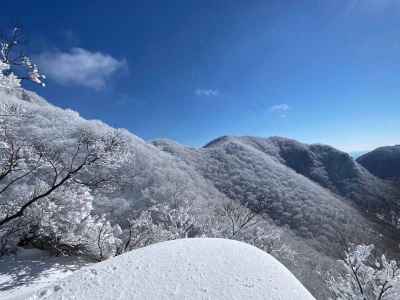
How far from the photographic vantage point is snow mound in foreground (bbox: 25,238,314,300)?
12.5 ft

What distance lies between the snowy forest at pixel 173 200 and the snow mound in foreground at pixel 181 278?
448 cm

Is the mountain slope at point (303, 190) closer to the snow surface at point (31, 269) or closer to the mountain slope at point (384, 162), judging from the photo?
the snow surface at point (31, 269)

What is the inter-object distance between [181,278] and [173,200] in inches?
1147

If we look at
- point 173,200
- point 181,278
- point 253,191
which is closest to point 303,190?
point 253,191

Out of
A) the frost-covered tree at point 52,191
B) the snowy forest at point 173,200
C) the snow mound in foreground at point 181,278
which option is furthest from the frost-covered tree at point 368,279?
the frost-covered tree at point 52,191

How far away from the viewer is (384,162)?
473 feet

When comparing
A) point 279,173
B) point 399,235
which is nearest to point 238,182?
point 279,173

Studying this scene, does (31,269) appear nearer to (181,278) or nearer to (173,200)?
(181,278)

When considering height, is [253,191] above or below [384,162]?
below

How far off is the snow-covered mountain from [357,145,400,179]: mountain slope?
44.6 m

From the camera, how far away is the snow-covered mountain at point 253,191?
3127 centimetres

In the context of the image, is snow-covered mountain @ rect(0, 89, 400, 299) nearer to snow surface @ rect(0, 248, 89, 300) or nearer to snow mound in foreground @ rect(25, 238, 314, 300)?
snow surface @ rect(0, 248, 89, 300)

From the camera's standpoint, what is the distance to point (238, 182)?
60344 millimetres

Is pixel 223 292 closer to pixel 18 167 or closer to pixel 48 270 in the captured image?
pixel 48 270
